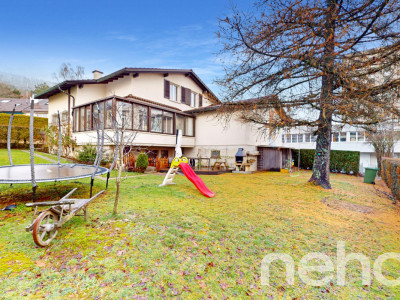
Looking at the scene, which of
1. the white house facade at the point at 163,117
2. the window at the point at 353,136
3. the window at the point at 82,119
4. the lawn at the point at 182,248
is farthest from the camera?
the window at the point at 353,136

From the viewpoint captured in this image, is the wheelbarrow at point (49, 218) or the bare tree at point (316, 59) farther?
the bare tree at point (316, 59)

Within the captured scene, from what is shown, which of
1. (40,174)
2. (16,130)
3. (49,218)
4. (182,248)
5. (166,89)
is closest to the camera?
(182,248)

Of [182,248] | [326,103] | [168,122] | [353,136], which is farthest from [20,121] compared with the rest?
[353,136]

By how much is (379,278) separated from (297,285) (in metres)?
1.53

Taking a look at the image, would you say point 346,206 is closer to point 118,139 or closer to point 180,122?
point 118,139

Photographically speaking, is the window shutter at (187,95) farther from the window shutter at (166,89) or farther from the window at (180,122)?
the window at (180,122)

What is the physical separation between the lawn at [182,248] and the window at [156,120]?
29.1 feet

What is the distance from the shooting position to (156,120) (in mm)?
15156

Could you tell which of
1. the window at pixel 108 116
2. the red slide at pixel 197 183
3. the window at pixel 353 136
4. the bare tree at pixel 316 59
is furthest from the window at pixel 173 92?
the window at pixel 353 136

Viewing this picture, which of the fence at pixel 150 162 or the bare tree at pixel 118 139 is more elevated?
the bare tree at pixel 118 139

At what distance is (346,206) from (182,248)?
22.1 ft

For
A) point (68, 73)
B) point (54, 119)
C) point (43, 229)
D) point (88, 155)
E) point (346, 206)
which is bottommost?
point (346, 206)

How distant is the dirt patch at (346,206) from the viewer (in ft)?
22.1

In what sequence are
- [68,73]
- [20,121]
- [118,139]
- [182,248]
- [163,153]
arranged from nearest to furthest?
1. [182,248]
2. [118,139]
3. [163,153]
4. [20,121]
5. [68,73]
